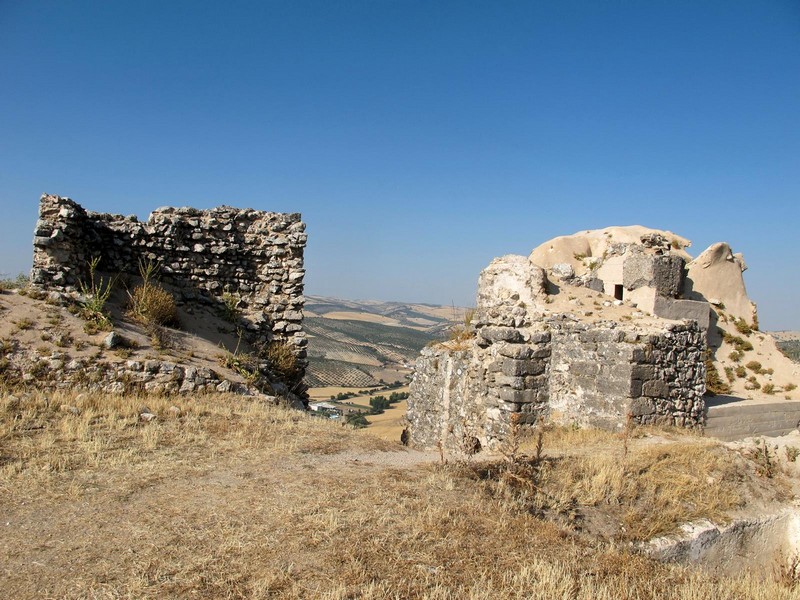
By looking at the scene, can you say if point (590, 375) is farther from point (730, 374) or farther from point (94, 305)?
point (94, 305)

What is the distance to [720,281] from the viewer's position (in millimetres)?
16219

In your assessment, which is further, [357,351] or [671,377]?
[357,351]

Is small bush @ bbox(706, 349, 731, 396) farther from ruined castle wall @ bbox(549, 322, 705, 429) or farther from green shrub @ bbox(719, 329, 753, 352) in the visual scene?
ruined castle wall @ bbox(549, 322, 705, 429)

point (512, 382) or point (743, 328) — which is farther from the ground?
point (743, 328)

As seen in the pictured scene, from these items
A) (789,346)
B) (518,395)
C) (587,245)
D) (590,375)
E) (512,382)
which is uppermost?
(587,245)

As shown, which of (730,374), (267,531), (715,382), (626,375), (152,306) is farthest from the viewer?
(730,374)

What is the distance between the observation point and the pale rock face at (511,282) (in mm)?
11438

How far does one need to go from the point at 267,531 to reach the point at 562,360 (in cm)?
667

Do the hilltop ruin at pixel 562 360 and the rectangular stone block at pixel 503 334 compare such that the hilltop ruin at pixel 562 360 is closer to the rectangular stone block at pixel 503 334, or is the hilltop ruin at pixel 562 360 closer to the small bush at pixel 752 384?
Result: the rectangular stone block at pixel 503 334

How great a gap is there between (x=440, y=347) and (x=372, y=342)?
58664mm

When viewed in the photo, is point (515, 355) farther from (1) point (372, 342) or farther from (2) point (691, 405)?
(1) point (372, 342)

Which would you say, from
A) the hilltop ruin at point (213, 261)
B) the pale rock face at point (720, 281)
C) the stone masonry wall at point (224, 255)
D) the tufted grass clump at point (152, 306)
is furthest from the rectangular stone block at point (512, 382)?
the pale rock face at point (720, 281)

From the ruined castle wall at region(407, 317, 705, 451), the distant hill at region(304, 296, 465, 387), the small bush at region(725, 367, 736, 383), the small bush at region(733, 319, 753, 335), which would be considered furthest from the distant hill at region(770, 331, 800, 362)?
the distant hill at region(304, 296, 465, 387)

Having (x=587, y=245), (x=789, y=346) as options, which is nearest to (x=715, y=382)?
(x=587, y=245)
